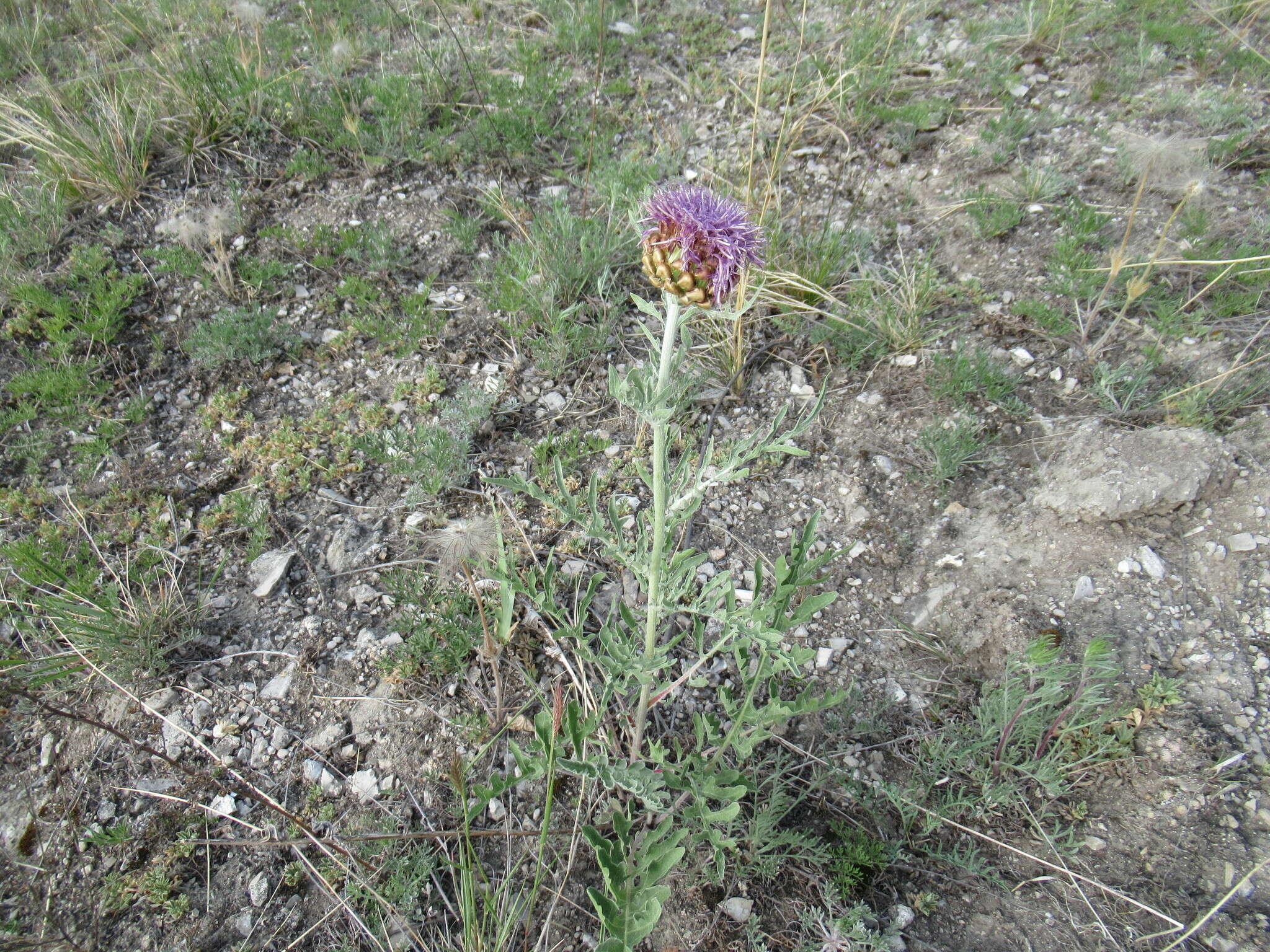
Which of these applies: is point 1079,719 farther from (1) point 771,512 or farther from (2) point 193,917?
(2) point 193,917

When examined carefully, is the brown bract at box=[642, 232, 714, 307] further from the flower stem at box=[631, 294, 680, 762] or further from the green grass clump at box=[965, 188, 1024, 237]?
the green grass clump at box=[965, 188, 1024, 237]

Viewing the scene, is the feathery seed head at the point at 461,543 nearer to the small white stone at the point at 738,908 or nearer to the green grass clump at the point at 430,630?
the green grass clump at the point at 430,630

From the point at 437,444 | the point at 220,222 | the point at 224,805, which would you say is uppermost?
the point at 220,222

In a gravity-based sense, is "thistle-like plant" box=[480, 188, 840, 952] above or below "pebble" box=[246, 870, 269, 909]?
above

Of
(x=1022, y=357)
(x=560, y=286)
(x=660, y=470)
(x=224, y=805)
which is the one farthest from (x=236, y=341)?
(x=1022, y=357)

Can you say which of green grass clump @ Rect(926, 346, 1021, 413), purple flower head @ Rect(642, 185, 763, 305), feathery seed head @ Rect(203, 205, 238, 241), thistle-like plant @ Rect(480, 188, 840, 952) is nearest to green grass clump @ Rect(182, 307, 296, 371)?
feathery seed head @ Rect(203, 205, 238, 241)

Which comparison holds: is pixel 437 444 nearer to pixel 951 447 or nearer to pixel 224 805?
pixel 224 805

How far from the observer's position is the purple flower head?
81.2 inches

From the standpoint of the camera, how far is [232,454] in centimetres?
352

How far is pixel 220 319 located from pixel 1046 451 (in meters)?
4.02

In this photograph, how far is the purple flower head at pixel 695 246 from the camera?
206 centimetres

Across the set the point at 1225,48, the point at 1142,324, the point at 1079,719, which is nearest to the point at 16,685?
the point at 1079,719

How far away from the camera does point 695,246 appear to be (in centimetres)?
207

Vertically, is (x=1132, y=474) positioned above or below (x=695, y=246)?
below
